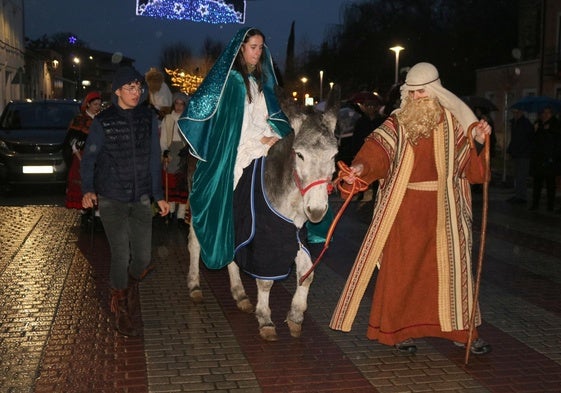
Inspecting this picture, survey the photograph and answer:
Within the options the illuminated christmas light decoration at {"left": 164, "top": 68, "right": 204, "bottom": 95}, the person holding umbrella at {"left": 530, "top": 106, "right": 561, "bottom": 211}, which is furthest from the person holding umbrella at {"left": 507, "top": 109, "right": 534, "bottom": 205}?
the illuminated christmas light decoration at {"left": 164, "top": 68, "right": 204, "bottom": 95}

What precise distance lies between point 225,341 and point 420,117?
7.70ft

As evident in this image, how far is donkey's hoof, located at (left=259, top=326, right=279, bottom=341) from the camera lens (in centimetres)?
602

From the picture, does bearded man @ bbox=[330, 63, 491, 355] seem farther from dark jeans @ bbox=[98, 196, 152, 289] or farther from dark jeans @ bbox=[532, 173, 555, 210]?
dark jeans @ bbox=[532, 173, 555, 210]

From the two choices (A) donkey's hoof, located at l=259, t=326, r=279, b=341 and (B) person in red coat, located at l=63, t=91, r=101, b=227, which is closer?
(A) donkey's hoof, located at l=259, t=326, r=279, b=341

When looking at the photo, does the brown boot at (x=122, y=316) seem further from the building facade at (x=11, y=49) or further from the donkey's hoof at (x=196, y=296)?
the building facade at (x=11, y=49)

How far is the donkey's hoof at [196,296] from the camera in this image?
7.30m

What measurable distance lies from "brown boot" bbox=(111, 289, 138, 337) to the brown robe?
5.80 ft

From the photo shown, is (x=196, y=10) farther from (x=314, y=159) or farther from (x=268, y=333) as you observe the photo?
(x=314, y=159)

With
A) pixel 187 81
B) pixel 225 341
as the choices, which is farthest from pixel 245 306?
pixel 187 81

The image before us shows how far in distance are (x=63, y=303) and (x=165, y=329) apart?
1.33 meters

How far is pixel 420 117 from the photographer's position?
538 centimetres

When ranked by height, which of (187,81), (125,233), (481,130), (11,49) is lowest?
(125,233)

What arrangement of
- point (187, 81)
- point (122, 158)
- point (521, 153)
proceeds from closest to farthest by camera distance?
1. point (122, 158)
2. point (521, 153)
3. point (187, 81)

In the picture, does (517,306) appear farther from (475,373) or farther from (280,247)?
(280,247)
